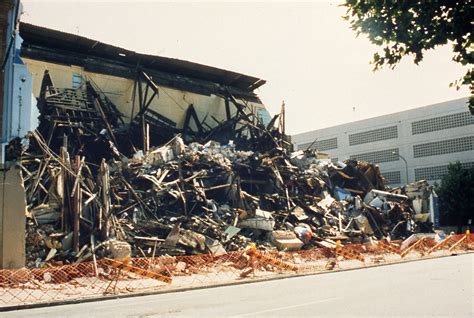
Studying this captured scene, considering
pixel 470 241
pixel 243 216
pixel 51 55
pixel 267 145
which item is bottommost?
pixel 470 241

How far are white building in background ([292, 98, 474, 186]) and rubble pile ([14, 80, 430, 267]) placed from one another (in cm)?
2556

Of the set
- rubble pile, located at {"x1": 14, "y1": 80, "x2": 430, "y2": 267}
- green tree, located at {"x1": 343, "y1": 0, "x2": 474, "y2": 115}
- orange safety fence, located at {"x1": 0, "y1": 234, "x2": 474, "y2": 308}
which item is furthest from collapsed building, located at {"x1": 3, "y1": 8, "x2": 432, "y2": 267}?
green tree, located at {"x1": 343, "y1": 0, "x2": 474, "y2": 115}

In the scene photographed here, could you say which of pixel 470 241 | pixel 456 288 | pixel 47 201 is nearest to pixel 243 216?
pixel 47 201

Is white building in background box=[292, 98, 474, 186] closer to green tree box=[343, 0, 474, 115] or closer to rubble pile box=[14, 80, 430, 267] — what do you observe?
rubble pile box=[14, 80, 430, 267]

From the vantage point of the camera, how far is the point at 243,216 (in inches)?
1028

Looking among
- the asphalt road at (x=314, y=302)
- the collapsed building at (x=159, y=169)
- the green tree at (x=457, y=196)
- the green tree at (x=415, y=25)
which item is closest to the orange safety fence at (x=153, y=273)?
the collapsed building at (x=159, y=169)

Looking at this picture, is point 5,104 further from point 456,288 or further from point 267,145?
point 267,145

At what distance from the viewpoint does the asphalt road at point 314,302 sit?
33.4ft

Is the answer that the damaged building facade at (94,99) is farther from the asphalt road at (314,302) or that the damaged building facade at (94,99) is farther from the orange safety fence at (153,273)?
the asphalt road at (314,302)

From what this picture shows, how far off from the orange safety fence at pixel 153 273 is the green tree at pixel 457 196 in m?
30.3

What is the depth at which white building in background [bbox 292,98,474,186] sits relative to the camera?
5959 cm

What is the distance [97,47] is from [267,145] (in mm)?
14113

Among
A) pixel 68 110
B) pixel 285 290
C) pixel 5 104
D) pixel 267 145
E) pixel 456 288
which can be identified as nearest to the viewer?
pixel 456 288

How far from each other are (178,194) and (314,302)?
48.0ft
